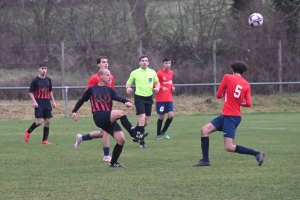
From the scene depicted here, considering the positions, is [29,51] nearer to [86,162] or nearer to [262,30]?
[262,30]

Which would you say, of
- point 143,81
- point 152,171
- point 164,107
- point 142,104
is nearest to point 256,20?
point 164,107

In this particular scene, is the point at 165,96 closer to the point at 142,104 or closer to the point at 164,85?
the point at 164,85

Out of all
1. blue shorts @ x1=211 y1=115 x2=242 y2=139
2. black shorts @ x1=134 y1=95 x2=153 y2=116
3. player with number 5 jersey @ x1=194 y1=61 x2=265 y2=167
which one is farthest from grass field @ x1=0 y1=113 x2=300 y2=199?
black shorts @ x1=134 y1=95 x2=153 y2=116

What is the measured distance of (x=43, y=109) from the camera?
14.0 meters

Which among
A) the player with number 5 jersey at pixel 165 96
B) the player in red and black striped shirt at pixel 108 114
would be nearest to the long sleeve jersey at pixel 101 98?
the player in red and black striped shirt at pixel 108 114

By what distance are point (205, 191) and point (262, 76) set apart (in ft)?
71.3

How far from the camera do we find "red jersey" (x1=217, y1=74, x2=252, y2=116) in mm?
9047

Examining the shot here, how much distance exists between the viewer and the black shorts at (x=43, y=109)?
45.7 ft

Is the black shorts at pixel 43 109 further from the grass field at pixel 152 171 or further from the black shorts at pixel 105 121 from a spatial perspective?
the black shorts at pixel 105 121

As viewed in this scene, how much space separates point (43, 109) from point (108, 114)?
521 cm

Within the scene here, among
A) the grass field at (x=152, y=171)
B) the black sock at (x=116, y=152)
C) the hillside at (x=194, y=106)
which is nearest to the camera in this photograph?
the grass field at (x=152, y=171)

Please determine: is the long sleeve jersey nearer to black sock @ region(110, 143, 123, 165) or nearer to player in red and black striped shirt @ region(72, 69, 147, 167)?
player in red and black striped shirt @ region(72, 69, 147, 167)

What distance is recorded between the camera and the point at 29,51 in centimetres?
→ 2770

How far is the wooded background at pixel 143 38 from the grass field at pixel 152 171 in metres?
13.5
